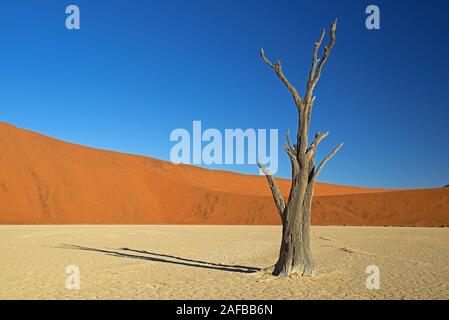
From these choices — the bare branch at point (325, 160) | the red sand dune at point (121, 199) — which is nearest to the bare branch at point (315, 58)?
the bare branch at point (325, 160)

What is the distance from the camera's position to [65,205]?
45188 mm

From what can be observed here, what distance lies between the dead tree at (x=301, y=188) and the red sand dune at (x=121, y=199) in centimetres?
3309

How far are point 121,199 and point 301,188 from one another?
1700 inches

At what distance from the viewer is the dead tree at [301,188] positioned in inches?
411

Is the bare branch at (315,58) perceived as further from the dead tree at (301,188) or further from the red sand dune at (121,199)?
the red sand dune at (121,199)

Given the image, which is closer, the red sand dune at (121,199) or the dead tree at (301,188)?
the dead tree at (301,188)

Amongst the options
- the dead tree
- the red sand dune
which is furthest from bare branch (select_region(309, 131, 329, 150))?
the red sand dune

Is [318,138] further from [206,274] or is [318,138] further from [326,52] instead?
[206,274]

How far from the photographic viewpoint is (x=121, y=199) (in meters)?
51.1

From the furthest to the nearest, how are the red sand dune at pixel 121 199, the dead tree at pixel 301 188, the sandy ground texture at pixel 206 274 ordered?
the red sand dune at pixel 121 199, the dead tree at pixel 301 188, the sandy ground texture at pixel 206 274
